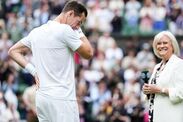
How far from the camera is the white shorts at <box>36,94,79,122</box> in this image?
8375 mm

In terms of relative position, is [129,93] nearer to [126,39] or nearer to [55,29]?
[126,39]

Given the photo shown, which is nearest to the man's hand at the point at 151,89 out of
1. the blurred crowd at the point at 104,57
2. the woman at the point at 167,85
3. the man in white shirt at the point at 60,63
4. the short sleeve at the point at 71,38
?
the woman at the point at 167,85

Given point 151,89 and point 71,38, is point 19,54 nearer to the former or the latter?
point 71,38

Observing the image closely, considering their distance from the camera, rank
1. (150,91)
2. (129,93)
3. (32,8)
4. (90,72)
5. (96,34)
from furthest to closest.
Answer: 1. (32,8)
2. (96,34)
3. (90,72)
4. (129,93)
5. (150,91)

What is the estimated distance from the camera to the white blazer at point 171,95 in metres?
8.82

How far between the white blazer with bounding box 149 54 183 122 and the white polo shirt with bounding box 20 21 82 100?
113cm

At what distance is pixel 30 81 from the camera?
842 inches

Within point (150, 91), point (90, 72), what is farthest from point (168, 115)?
point (90, 72)

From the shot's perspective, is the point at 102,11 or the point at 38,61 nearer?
the point at 38,61

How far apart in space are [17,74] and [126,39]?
3857 millimetres

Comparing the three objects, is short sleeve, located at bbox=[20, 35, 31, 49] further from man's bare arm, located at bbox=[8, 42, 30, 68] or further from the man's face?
the man's face

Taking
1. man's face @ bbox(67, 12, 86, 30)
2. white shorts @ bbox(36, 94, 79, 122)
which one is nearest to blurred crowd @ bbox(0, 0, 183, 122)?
white shorts @ bbox(36, 94, 79, 122)

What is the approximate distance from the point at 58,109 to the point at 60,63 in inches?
19.3

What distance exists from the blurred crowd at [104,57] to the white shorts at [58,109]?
6.73m
